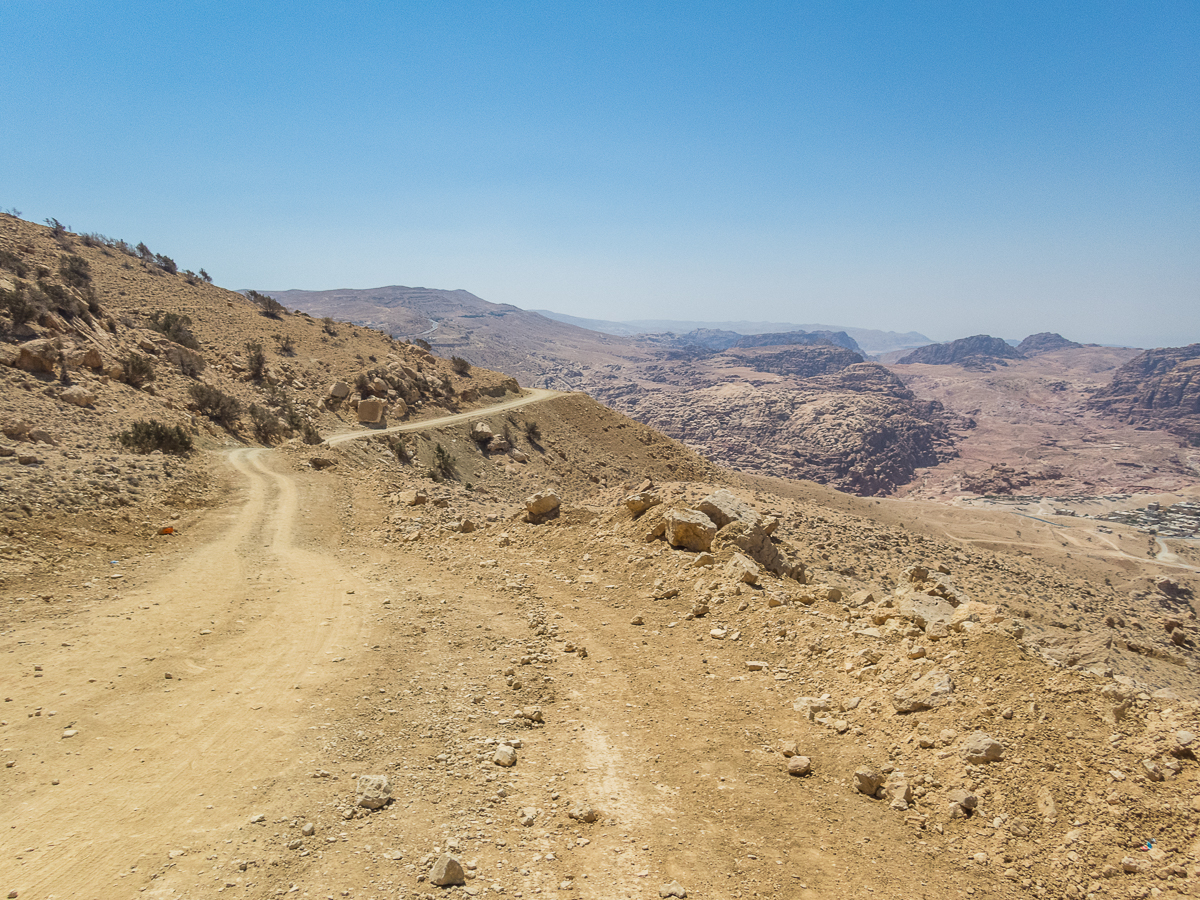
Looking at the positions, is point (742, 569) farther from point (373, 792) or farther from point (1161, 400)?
point (1161, 400)

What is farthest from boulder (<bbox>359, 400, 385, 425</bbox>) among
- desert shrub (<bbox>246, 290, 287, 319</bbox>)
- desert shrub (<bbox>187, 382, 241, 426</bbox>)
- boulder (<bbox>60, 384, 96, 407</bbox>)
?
desert shrub (<bbox>246, 290, 287, 319</bbox>)

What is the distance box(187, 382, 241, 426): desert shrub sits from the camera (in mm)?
25781

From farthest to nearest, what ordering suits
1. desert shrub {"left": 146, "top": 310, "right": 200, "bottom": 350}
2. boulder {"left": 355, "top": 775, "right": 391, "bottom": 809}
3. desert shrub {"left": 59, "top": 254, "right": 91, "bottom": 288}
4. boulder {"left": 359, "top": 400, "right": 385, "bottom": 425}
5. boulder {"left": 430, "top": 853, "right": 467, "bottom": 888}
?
boulder {"left": 359, "top": 400, "right": 385, "bottom": 425}
desert shrub {"left": 59, "top": 254, "right": 91, "bottom": 288}
desert shrub {"left": 146, "top": 310, "right": 200, "bottom": 350}
boulder {"left": 355, "top": 775, "right": 391, "bottom": 809}
boulder {"left": 430, "top": 853, "right": 467, "bottom": 888}

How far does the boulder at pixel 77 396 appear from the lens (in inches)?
735

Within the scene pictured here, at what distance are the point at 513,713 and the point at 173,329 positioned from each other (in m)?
36.7

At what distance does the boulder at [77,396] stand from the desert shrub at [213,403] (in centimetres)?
632

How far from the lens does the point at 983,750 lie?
552 cm

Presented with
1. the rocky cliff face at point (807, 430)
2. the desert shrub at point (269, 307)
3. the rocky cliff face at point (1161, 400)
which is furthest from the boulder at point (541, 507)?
the rocky cliff face at point (1161, 400)

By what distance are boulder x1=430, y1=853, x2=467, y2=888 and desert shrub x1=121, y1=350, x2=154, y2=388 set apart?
2701 cm

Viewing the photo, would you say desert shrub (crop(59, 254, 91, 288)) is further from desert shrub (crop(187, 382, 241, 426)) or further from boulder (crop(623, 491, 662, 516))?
boulder (crop(623, 491, 662, 516))

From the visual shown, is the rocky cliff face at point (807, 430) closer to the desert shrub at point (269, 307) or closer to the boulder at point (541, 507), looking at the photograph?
the desert shrub at point (269, 307)

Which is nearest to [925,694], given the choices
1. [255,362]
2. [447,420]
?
[447,420]

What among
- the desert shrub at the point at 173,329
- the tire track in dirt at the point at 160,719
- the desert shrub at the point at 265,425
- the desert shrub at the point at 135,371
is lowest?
the tire track in dirt at the point at 160,719

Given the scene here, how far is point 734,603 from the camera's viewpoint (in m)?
10.1
